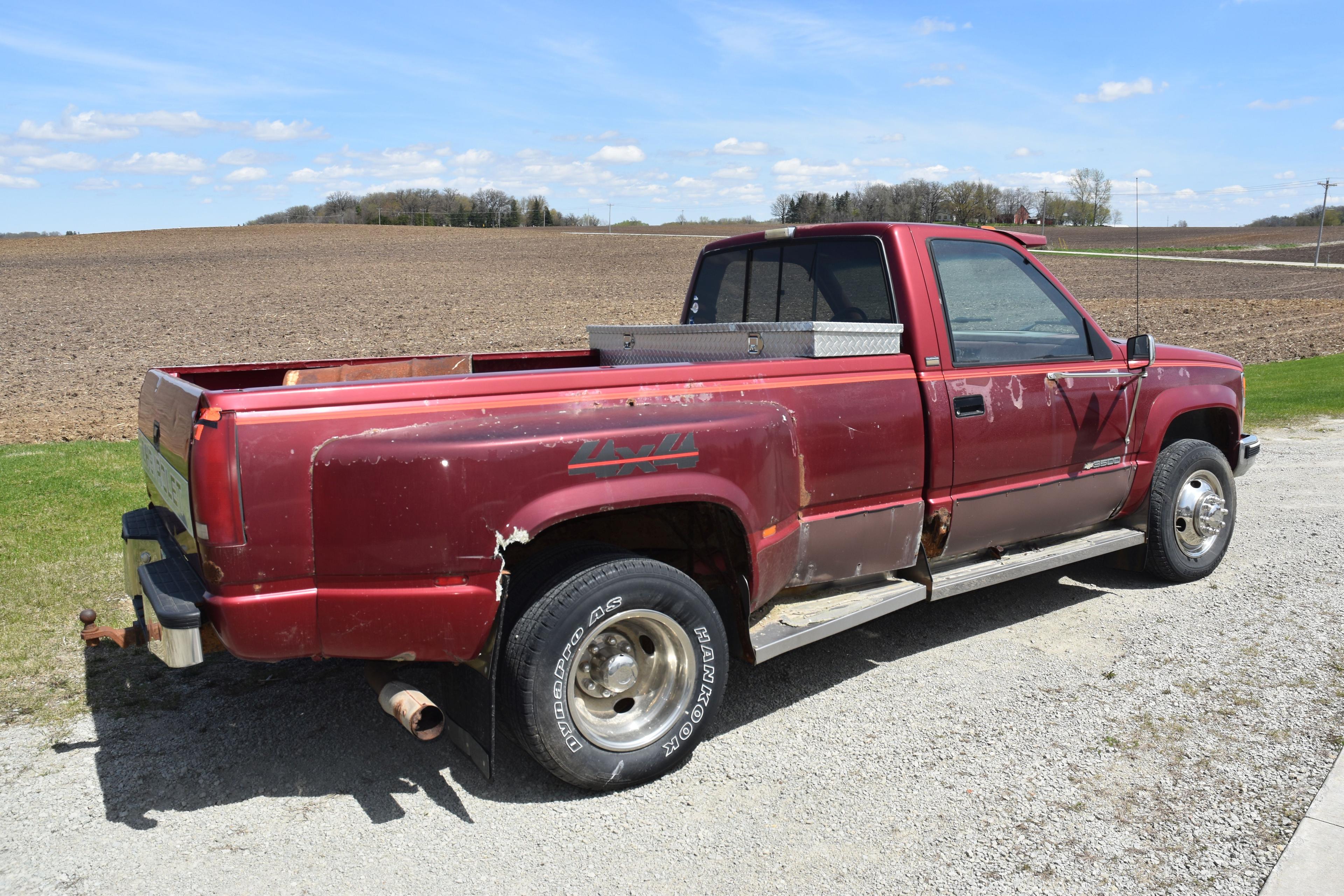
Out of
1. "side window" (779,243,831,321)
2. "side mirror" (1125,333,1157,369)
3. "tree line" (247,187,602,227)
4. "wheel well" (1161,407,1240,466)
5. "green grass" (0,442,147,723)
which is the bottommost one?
"green grass" (0,442,147,723)

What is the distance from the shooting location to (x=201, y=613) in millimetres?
2902

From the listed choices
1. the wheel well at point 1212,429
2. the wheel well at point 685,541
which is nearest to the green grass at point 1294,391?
the wheel well at point 1212,429

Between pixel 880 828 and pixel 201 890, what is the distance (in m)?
2.06

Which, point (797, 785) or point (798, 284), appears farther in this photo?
point (798, 284)

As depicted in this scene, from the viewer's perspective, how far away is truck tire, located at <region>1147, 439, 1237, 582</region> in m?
5.31

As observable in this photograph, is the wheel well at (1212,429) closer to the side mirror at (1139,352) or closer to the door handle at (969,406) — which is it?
the side mirror at (1139,352)

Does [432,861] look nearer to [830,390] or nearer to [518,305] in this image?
[830,390]

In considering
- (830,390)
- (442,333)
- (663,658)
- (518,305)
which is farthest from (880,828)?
(518,305)

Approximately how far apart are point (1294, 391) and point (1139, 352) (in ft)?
35.7

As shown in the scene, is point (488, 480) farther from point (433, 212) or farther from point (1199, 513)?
point (433, 212)

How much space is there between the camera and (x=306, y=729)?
3.86m

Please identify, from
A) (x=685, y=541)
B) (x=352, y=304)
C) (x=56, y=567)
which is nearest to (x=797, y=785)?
(x=685, y=541)

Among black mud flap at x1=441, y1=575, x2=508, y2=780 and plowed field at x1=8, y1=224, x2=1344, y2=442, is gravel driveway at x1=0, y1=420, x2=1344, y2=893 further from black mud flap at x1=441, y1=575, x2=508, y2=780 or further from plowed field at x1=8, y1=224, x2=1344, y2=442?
plowed field at x1=8, y1=224, x2=1344, y2=442

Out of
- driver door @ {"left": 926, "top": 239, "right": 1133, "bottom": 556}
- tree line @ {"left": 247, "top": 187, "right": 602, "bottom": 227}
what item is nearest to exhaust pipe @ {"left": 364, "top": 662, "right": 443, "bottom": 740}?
driver door @ {"left": 926, "top": 239, "right": 1133, "bottom": 556}
